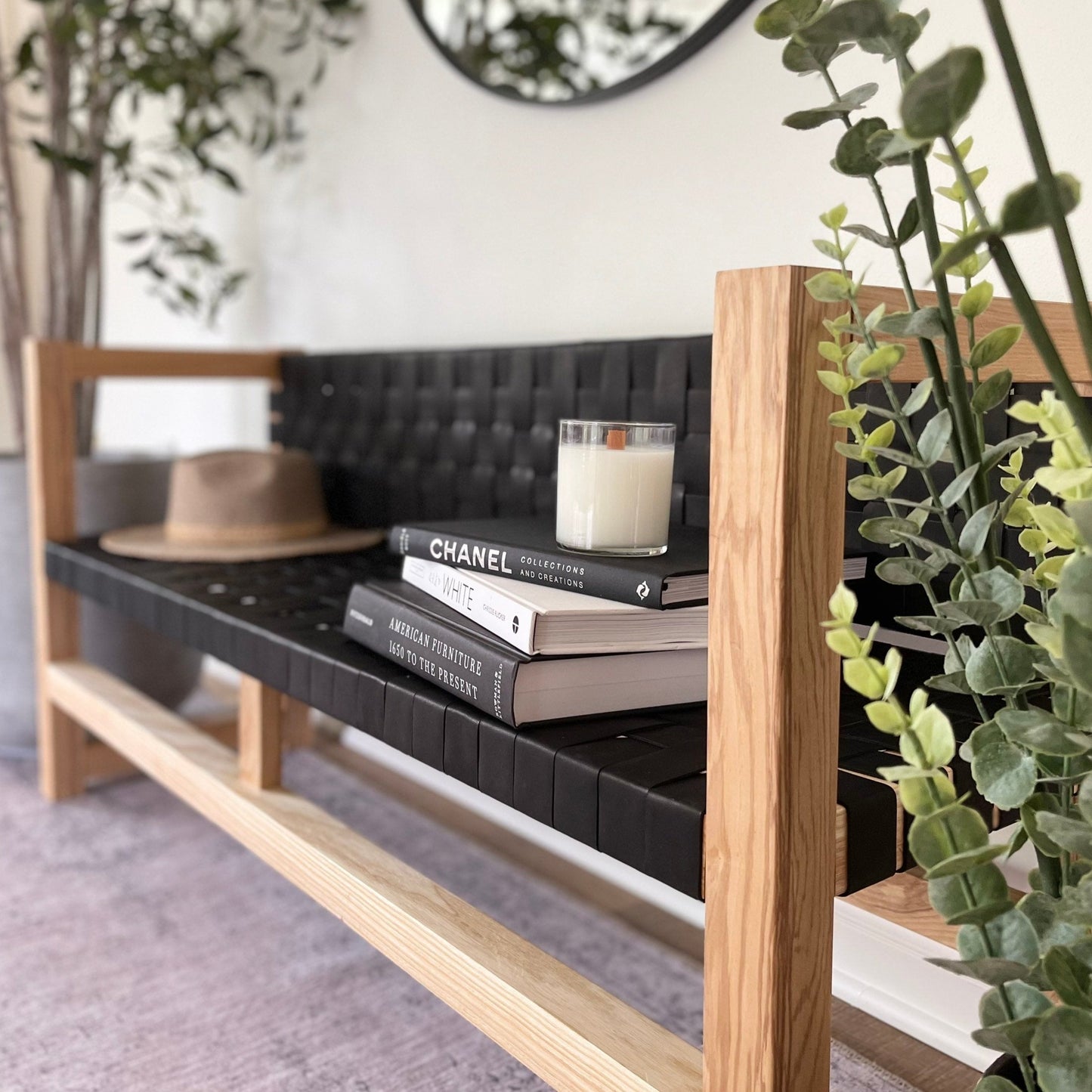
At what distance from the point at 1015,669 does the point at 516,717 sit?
Result: 39 centimetres

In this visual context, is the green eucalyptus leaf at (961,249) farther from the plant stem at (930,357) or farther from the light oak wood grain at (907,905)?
the light oak wood grain at (907,905)

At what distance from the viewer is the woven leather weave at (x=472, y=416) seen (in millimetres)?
1259

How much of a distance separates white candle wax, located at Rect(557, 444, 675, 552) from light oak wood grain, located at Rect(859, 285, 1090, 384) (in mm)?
225

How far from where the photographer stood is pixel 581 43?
145 cm

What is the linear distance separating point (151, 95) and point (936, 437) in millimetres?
2005

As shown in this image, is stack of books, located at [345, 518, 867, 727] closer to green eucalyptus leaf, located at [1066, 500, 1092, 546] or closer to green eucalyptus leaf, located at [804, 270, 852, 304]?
green eucalyptus leaf, located at [804, 270, 852, 304]

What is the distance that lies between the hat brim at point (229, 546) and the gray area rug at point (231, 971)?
412 mm

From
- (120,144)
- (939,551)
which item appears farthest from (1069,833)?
(120,144)

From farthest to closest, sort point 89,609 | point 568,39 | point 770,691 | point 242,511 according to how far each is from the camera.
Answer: point 89,609 → point 242,511 → point 568,39 → point 770,691

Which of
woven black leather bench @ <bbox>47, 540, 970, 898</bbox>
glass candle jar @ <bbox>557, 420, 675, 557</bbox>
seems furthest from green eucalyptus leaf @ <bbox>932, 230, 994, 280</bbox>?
glass candle jar @ <bbox>557, 420, 675, 557</bbox>

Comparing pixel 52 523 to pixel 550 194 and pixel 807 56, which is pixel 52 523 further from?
pixel 807 56

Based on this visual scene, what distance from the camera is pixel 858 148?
52 centimetres

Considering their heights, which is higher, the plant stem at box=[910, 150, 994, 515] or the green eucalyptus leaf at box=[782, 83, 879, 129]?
the green eucalyptus leaf at box=[782, 83, 879, 129]

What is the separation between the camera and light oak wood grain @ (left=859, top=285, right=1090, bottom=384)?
720mm
